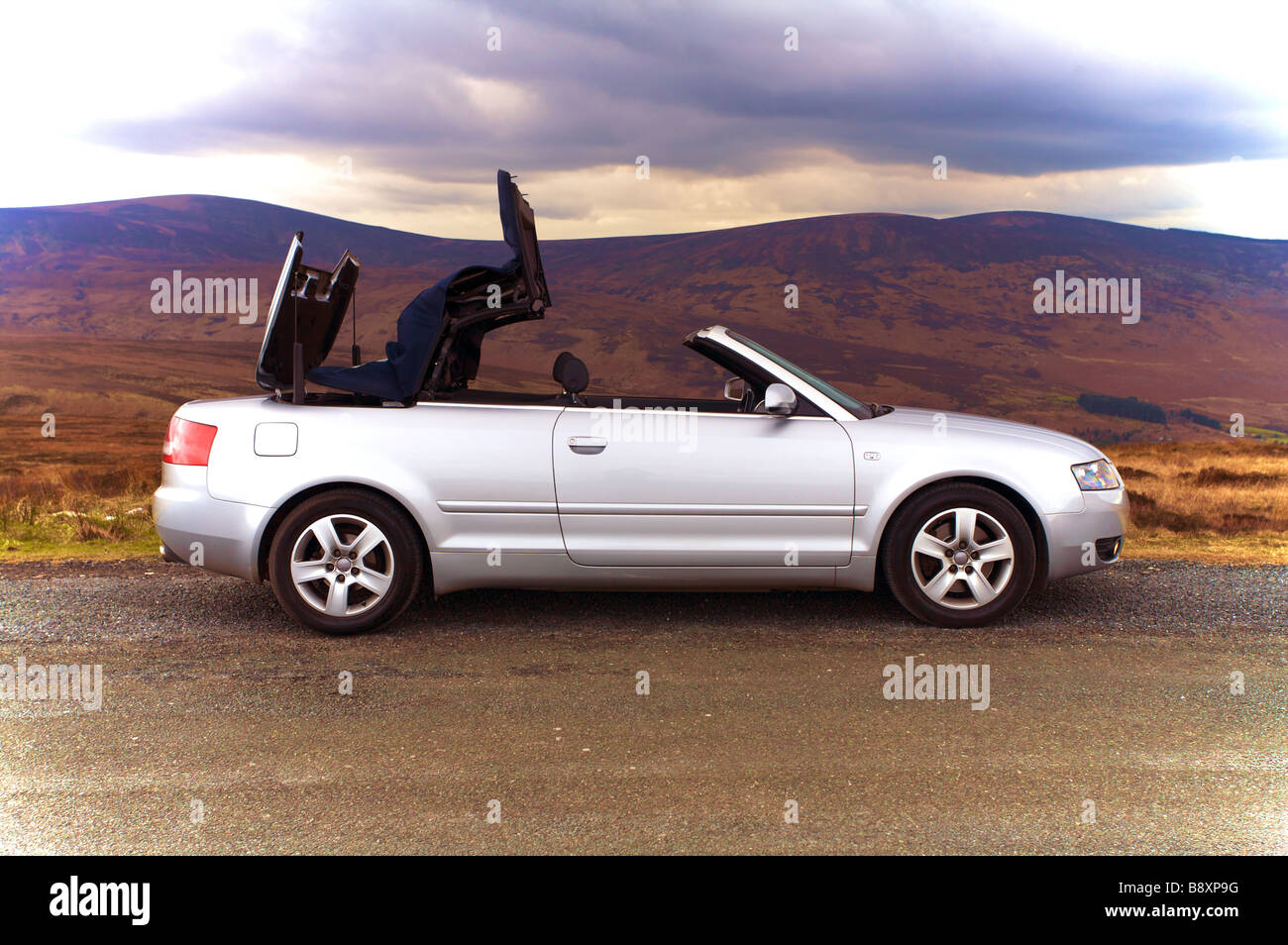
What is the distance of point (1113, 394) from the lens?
120 metres

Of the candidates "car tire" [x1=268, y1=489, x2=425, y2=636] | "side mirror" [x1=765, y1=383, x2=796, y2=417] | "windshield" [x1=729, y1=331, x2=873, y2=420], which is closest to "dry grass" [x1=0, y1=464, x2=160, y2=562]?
"car tire" [x1=268, y1=489, x2=425, y2=636]

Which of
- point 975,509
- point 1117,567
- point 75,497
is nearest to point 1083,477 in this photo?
point 975,509

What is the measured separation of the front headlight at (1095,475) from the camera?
5.62m

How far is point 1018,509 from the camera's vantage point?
218 inches

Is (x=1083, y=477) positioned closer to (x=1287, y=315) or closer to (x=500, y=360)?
(x=500, y=360)

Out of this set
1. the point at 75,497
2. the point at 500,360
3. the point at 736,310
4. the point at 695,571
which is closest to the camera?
the point at 695,571

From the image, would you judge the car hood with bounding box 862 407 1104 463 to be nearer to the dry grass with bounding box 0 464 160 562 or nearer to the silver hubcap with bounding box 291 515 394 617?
the silver hubcap with bounding box 291 515 394 617

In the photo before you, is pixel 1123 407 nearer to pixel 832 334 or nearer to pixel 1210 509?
pixel 832 334

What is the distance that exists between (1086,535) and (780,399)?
1821 mm

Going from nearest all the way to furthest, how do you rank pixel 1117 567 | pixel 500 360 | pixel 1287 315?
1. pixel 1117 567
2. pixel 500 360
3. pixel 1287 315

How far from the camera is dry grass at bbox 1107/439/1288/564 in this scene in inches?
320

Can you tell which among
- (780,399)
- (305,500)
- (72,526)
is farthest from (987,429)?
(72,526)

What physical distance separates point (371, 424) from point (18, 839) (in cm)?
279

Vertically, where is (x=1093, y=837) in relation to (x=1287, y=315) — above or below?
below
